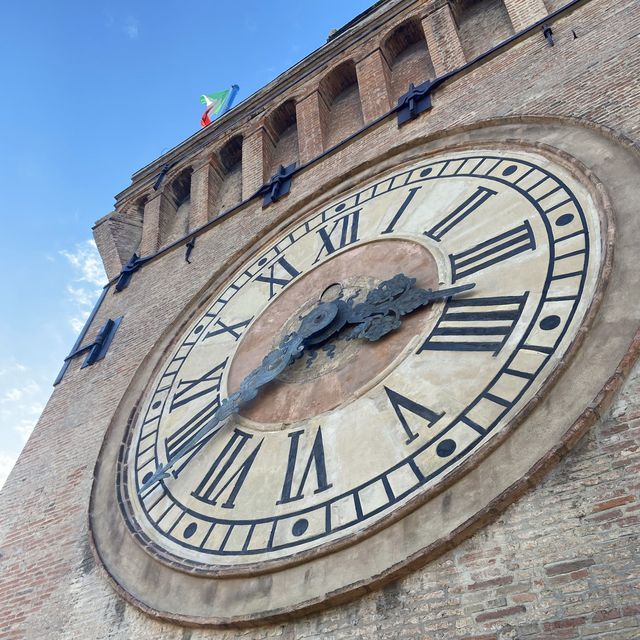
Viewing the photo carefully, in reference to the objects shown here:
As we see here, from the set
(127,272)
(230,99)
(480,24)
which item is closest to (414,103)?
(480,24)

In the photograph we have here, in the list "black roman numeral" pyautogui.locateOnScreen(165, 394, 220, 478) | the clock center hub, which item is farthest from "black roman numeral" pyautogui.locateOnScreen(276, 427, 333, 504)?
"black roman numeral" pyautogui.locateOnScreen(165, 394, 220, 478)

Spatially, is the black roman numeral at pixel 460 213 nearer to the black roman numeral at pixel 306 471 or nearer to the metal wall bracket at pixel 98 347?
the black roman numeral at pixel 306 471

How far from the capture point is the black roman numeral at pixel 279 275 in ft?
18.8

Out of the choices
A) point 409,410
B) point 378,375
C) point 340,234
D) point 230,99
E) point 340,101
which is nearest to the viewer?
point 409,410

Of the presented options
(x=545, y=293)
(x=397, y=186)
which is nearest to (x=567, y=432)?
(x=545, y=293)

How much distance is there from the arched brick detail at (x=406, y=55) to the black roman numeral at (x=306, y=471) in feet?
15.1

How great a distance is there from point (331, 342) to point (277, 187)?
2858mm

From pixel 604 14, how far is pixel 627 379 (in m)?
3.74

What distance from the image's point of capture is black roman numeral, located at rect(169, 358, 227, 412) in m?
5.30

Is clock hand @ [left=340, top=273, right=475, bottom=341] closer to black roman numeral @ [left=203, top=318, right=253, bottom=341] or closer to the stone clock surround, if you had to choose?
the stone clock surround

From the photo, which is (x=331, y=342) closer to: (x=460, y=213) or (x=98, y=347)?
(x=460, y=213)

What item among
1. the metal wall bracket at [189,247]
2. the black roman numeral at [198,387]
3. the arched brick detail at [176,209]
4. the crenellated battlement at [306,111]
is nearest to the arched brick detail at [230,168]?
the crenellated battlement at [306,111]

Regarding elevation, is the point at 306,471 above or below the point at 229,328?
below

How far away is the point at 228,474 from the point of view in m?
4.36
